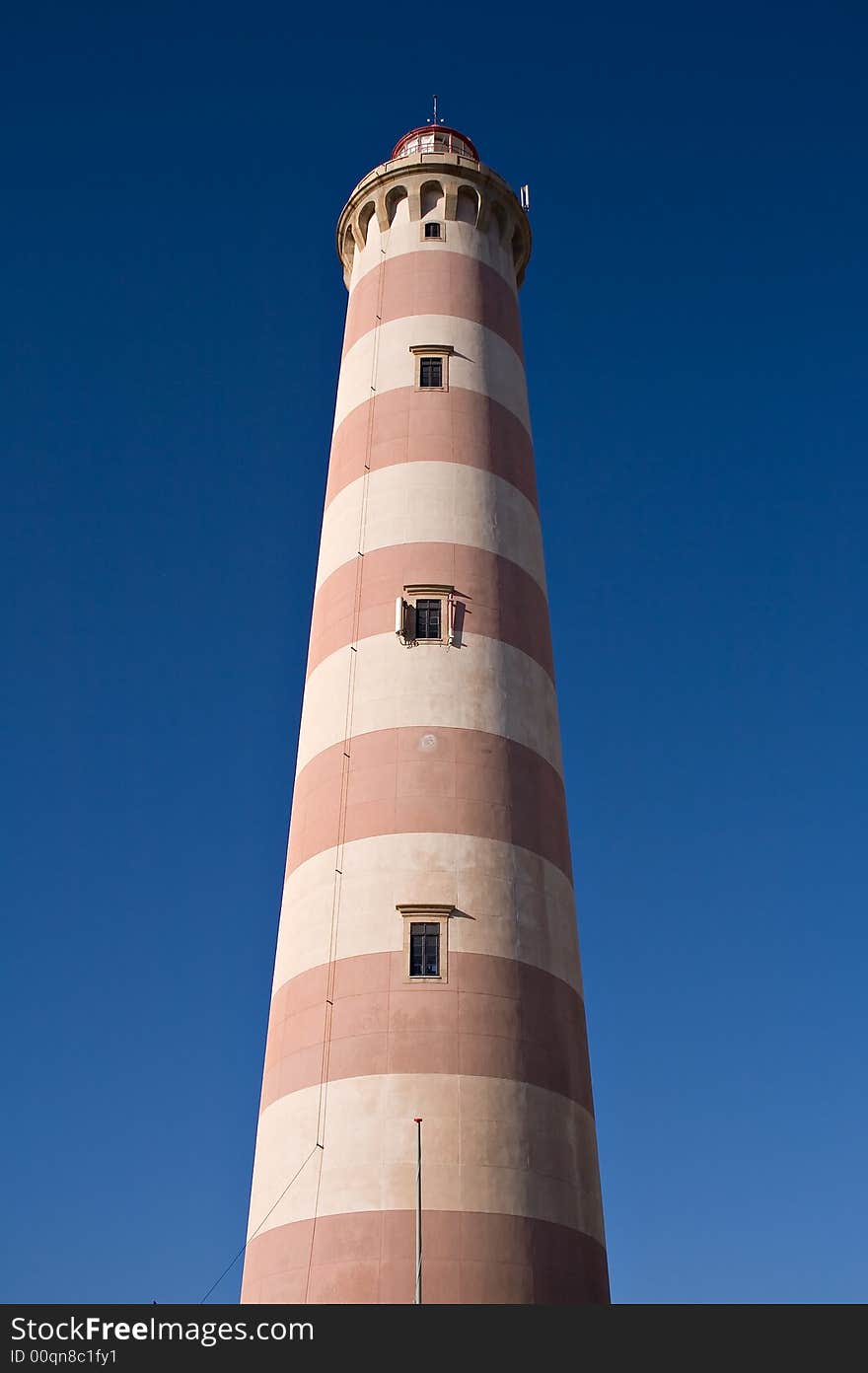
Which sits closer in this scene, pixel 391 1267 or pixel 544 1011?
pixel 391 1267

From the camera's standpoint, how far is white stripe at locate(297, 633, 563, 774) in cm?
2792

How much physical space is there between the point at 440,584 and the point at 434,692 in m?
2.82

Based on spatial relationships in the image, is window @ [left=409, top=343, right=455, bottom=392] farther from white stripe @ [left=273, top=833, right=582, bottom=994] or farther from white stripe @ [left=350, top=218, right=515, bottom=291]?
white stripe @ [left=273, top=833, right=582, bottom=994]

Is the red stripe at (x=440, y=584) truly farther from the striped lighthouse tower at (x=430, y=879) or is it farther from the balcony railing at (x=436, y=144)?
the balcony railing at (x=436, y=144)

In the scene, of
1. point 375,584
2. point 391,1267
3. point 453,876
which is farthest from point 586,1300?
point 375,584

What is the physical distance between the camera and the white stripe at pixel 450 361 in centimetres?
3297

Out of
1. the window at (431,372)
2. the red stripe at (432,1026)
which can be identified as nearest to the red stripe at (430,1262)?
the red stripe at (432,1026)

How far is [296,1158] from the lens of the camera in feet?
79.0

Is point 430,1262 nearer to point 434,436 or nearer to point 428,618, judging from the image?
point 428,618

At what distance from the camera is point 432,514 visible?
30359 mm

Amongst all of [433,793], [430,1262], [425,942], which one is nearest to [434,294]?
[433,793]

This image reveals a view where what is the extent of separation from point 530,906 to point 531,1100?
3866mm
